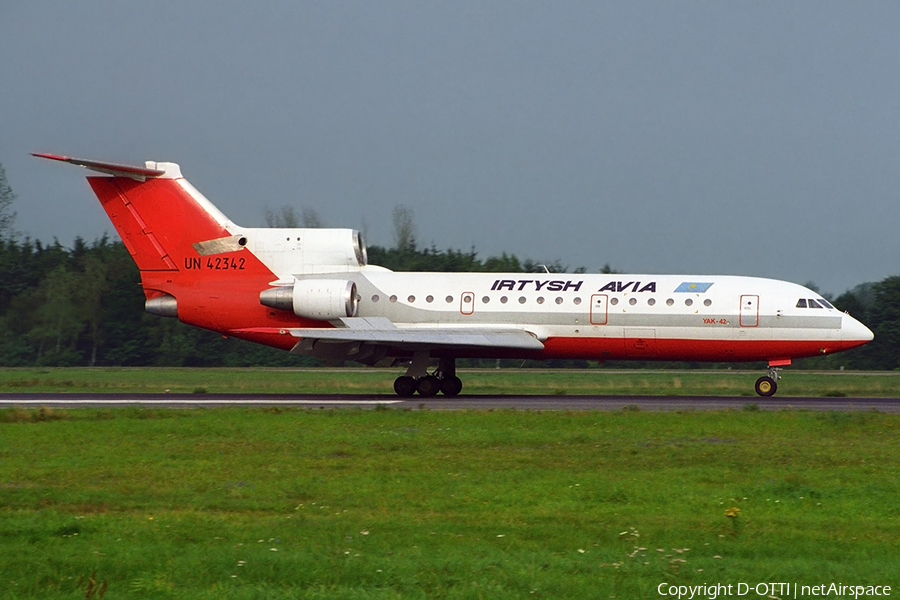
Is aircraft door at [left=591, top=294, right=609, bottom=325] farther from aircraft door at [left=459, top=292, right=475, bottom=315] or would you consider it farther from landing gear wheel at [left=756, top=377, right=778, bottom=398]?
landing gear wheel at [left=756, top=377, right=778, bottom=398]

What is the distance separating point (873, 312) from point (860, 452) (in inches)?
1565

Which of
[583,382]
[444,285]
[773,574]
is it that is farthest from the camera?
[583,382]

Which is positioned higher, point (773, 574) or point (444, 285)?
point (444, 285)

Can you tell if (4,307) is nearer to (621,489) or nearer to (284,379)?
(284,379)

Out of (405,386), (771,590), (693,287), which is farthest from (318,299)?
(771,590)

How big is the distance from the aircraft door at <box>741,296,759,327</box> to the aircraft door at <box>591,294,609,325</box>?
3.75 metres

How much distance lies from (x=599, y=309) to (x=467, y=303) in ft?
12.3

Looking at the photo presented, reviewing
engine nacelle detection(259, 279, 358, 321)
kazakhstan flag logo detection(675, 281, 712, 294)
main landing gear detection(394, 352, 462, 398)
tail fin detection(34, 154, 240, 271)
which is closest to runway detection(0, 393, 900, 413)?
main landing gear detection(394, 352, 462, 398)

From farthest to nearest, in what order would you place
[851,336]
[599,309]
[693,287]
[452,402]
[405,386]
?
[405,386] → [693,287] → [599,309] → [851,336] → [452,402]

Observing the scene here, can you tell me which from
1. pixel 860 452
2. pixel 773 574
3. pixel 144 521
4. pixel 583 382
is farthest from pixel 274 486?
pixel 583 382

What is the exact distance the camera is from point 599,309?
27328 mm

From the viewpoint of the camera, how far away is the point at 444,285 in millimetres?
28297

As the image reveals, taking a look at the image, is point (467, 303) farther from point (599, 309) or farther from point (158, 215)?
point (158, 215)

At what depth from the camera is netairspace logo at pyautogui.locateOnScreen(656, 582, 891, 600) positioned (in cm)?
739
